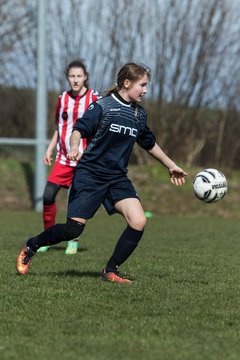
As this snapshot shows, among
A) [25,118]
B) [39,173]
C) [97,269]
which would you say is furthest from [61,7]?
[97,269]

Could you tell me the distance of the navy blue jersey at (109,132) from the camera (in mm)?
5445

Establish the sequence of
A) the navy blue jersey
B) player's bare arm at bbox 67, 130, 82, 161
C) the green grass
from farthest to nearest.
A: the navy blue jersey < player's bare arm at bbox 67, 130, 82, 161 < the green grass

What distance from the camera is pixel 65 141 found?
8031 millimetres

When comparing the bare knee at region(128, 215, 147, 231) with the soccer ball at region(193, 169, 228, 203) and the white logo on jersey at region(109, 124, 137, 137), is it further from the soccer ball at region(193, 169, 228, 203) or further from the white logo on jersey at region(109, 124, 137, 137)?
the white logo on jersey at region(109, 124, 137, 137)

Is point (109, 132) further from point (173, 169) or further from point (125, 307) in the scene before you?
point (125, 307)

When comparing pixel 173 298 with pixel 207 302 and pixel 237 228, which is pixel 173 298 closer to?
pixel 207 302

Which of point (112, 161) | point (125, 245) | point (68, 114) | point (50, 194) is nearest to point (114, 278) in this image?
point (125, 245)

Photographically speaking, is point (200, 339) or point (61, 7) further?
point (61, 7)

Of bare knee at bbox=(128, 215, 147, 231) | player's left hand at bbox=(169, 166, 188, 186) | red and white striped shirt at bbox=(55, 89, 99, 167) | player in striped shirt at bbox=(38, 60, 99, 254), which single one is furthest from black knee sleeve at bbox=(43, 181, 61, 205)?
bare knee at bbox=(128, 215, 147, 231)

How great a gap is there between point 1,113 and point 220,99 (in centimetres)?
609

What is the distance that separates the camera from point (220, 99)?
21.1 meters

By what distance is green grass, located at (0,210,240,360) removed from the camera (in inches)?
Answer: 140

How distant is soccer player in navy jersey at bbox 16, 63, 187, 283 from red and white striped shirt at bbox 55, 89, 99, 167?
2354 millimetres

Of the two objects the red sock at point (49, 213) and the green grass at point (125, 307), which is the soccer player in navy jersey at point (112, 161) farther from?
the red sock at point (49, 213)
